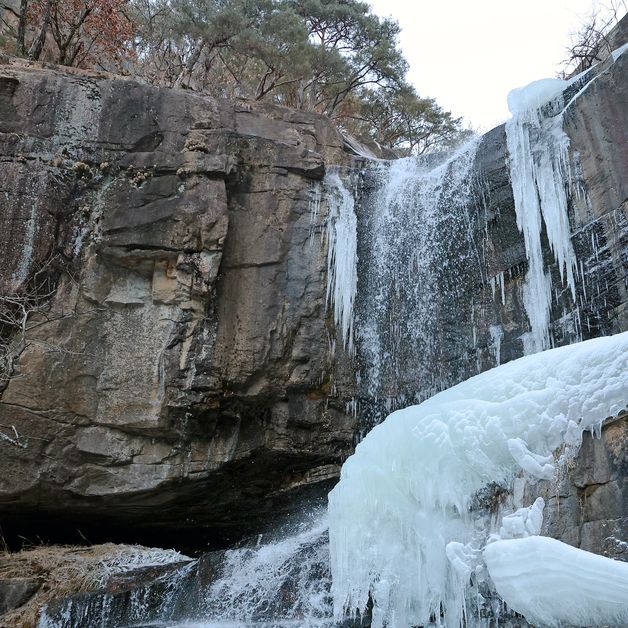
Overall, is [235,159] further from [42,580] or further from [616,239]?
[42,580]

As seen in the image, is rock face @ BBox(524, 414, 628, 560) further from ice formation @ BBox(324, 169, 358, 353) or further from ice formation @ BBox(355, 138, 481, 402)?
ice formation @ BBox(324, 169, 358, 353)

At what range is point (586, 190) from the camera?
7238mm

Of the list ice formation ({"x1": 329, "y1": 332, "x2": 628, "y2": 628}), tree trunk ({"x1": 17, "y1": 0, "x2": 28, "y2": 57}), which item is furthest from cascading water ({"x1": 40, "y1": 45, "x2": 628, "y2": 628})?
tree trunk ({"x1": 17, "y1": 0, "x2": 28, "y2": 57})

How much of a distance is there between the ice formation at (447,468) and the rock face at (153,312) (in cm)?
287

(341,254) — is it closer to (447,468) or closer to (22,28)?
(447,468)

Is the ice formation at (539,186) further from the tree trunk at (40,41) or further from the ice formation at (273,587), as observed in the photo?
the tree trunk at (40,41)

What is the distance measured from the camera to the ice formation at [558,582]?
2.83 m

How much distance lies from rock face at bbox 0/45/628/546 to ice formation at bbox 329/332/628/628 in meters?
2.83

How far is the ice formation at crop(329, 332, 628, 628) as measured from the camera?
12.9ft

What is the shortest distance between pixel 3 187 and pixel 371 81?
8860 mm

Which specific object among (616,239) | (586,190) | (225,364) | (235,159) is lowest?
(225,364)

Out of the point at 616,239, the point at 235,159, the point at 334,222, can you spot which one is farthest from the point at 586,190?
the point at 235,159

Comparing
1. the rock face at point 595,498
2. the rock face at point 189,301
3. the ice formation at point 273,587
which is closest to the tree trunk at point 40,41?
the rock face at point 189,301

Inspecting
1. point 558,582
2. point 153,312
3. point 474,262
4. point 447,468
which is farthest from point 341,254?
point 558,582
